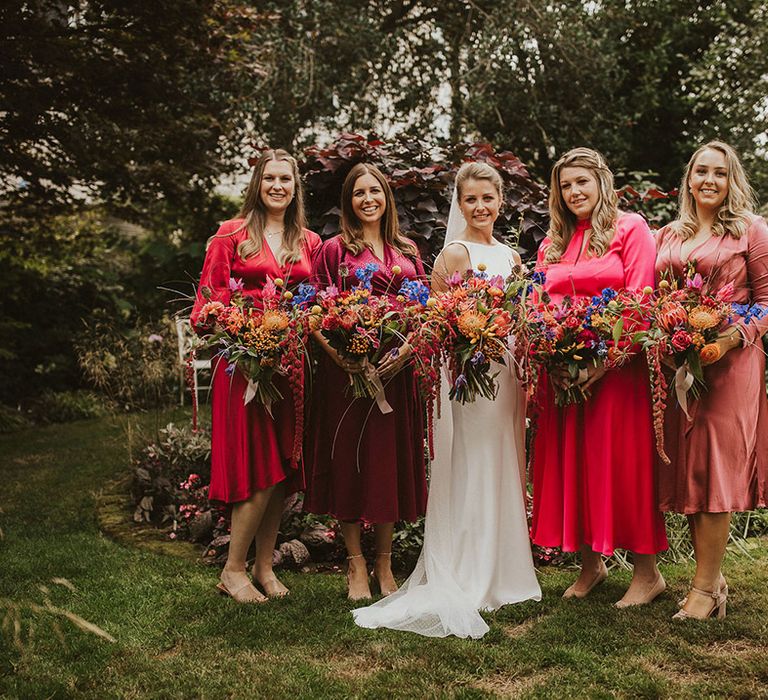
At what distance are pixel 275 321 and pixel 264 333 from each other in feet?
0.26

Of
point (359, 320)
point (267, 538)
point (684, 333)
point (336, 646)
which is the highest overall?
point (359, 320)

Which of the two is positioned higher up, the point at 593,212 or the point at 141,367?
the point at 593,212

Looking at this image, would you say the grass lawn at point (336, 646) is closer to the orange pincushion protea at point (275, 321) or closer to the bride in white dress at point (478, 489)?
the bride in white dress at point (478, 489)

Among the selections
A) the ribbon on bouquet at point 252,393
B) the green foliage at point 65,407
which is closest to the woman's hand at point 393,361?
the ribbon on bouquet at point 252,393

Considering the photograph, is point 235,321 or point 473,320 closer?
point 473,320

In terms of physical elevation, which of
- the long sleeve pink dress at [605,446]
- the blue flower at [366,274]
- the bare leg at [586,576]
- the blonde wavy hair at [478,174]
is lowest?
the bare leg at [586,576]

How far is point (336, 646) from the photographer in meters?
3.47

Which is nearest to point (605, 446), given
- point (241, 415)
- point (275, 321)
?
point (275, 321)

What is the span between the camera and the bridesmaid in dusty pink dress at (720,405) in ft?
11.5

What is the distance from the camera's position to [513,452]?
4.11 m

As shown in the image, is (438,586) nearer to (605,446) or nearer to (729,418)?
(605,446)

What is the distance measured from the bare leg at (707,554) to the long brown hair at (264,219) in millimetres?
2422

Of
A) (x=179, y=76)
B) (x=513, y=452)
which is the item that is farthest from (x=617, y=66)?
(x=513, y=452)

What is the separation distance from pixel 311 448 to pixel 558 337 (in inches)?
58.1
